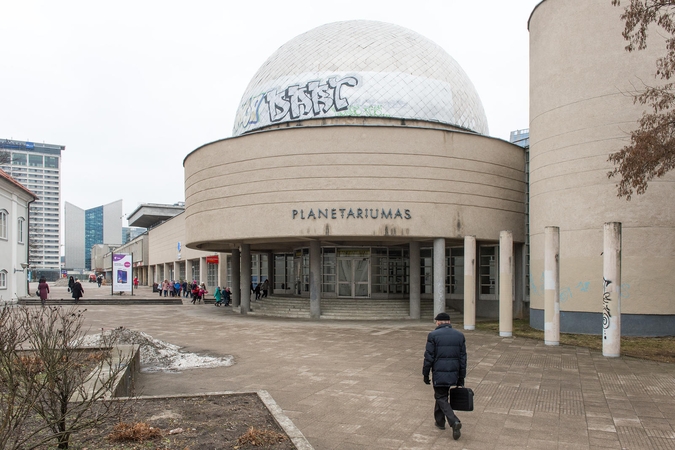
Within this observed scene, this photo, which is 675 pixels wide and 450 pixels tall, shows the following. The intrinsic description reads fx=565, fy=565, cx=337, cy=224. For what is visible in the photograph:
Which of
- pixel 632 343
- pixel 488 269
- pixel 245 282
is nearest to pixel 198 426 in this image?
pixel 632 343

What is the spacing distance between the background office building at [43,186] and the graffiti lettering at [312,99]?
133767mm

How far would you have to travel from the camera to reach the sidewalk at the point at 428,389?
7.21 meters

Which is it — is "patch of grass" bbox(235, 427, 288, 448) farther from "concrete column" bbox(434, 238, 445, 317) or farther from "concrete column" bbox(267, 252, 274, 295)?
"concrete column" bbox(267, 252, 274, 295)

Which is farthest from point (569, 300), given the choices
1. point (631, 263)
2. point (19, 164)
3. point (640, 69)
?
point (19, 164)

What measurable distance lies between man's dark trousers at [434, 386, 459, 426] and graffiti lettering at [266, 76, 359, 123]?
753 inches

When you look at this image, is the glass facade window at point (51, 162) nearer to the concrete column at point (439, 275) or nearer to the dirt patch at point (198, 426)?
the concrete column at point (439, 275)

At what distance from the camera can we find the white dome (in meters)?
25.2

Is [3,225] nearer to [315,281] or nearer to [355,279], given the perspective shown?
[315,281]

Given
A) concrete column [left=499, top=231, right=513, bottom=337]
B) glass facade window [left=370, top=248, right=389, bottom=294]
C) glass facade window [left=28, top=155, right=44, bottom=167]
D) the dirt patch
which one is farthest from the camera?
glass facade window [left=28, top=155, right=44, bottom=167]

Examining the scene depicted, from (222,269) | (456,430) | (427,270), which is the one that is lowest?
(456,430)

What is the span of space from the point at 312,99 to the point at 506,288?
492 inches

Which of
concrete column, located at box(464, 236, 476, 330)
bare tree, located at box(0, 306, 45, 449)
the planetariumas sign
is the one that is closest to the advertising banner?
the planetariumas sign

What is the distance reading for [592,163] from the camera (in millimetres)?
17984

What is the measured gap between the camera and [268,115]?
26.5 m
